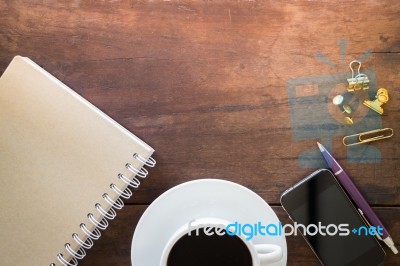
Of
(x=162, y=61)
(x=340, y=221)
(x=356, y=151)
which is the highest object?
(x=162, y=61)

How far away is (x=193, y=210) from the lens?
2.47 ft

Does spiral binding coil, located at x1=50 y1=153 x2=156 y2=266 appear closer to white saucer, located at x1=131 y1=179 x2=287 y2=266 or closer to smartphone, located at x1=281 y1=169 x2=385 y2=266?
white saucer, located at x1=131 y1=179 x2=287 y2=266

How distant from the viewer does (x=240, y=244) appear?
2.27ft

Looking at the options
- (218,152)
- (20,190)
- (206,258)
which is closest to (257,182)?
(218,152)

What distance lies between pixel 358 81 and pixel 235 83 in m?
0.21

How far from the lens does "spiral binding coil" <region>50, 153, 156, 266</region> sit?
812mm

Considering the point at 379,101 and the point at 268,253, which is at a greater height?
the point at 379,101

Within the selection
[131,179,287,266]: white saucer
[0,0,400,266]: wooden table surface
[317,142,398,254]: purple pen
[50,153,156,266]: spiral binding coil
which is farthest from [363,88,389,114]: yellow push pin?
[50,153,156,266]: spiral binding coil

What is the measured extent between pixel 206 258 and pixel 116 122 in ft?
0.94

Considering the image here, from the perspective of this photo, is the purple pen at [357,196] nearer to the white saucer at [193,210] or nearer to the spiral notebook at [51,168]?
the white saucer at [193,210]

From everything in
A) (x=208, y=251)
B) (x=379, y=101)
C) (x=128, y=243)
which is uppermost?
(x=379, y=101)

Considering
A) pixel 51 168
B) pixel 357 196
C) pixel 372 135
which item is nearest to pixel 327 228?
pixel 357 196

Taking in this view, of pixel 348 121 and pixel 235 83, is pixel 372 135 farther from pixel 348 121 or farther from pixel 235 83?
pixel 235 83

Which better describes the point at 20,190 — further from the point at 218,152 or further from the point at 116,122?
the point at 218,152
